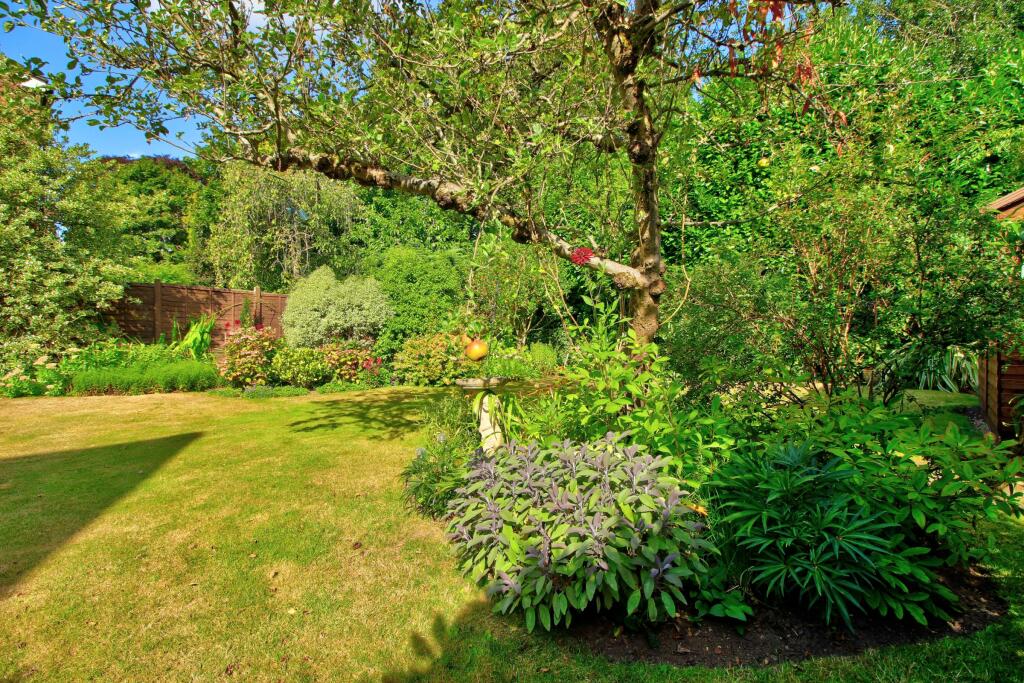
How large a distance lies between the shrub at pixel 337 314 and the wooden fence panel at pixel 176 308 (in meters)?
1.31

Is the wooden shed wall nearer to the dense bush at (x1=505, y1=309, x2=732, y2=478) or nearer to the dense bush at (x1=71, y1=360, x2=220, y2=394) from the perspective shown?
the dense bush at (x1=505, y1=309, x2=732, y2=478)

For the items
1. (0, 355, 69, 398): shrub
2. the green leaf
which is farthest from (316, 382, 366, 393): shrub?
the green leaf

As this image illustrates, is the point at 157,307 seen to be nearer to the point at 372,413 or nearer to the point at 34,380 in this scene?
the point at 34,380

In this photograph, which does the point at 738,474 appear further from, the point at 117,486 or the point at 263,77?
the point at 117,486

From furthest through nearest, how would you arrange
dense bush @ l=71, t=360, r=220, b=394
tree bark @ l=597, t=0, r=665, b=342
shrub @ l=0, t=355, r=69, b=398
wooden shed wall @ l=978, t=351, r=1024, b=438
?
1. dense bush @ l=71, t=360, r=220, b=394
2. shrub @ l=0, t=355, r=69, b=398
3. wooden shed wall @ l=978, t=351, r=1024, b=438
4. tree bark @ l=597, t=0, r=665, b=342

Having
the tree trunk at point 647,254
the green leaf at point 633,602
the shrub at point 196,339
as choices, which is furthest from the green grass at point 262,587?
the shrub at point 196,339

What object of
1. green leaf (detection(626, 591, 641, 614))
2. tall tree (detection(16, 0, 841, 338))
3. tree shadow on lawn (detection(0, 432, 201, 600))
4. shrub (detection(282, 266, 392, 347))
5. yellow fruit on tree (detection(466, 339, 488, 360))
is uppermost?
tall tree (detection(16, 0, 841, 338))

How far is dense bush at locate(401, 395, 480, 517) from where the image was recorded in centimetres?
408

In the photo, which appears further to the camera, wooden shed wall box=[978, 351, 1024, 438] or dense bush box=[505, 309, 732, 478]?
wooden shed wall box=[978, 351, 1024, 438]

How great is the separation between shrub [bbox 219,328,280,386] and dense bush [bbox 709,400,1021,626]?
974cm

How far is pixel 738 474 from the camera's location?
112 inches

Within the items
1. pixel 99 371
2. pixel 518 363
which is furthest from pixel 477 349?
pixel 99 371

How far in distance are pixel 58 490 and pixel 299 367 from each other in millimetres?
5940

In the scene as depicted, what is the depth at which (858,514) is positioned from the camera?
7.99ft
